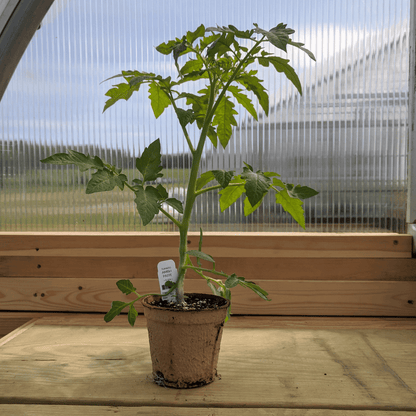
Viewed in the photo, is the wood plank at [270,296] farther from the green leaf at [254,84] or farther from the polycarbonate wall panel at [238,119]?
the green leaf at [254,84]

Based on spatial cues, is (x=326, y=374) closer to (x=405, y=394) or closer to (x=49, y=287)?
(x=405, y=394)

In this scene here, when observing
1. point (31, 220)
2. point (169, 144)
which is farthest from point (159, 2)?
point (31, 220)

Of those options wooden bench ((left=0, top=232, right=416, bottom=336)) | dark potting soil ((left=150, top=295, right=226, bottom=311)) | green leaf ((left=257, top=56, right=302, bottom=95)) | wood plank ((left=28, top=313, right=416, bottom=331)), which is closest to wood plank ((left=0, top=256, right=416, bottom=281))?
wooden bench ((left=0, top=232, right=416, bottom=336))

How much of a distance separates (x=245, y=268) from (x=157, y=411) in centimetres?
50

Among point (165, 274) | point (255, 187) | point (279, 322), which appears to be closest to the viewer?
point (255, 187)

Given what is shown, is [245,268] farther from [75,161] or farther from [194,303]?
[75,161]

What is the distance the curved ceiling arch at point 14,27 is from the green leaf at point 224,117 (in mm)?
512

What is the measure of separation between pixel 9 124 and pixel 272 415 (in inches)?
39.6

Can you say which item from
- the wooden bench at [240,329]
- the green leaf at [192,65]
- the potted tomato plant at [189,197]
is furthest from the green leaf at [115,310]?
the green leaf at [192,65]

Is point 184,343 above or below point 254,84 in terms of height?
below

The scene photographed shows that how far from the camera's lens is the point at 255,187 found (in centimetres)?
58

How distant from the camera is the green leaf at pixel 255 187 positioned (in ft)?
1.89

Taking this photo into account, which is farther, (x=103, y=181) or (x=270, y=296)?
(x=270, y=296)

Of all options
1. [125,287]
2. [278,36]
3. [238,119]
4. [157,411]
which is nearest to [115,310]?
[125,287]
